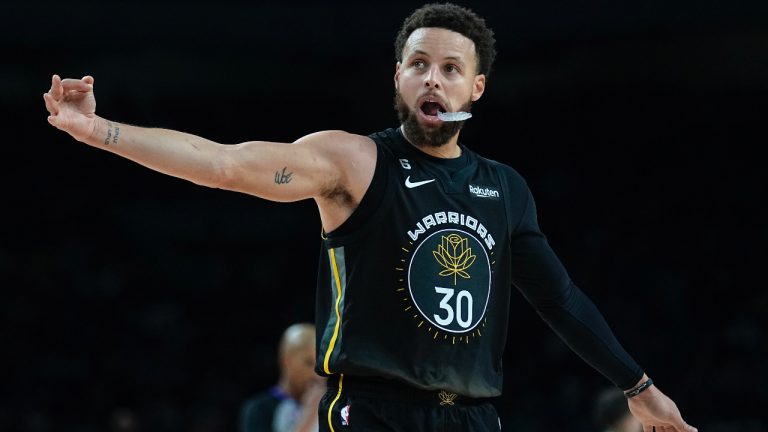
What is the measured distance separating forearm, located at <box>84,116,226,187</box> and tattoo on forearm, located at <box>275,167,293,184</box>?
0.66 ft

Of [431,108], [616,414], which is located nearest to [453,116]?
[431,108]

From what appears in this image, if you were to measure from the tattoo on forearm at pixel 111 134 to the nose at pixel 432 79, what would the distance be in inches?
46.2

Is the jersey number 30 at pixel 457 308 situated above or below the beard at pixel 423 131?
below

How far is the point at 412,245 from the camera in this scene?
3844mm

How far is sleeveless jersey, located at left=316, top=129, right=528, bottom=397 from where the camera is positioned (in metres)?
3.78

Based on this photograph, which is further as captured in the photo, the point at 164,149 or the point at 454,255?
the point at 454,255

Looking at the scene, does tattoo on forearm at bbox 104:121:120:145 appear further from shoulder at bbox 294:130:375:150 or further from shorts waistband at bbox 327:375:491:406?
shorts waistband at bbox 327:375:491:406

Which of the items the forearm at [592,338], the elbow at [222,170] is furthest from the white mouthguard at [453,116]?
the elbow at [222,170]

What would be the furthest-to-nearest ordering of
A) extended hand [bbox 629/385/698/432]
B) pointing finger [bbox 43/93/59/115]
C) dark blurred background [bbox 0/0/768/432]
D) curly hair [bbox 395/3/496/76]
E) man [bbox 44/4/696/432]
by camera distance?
dark blurred background [bbox 0/0/768/432] → extended hand [bbox 629/385/698/432] → curly hair [bbox 395/3/496/76] → man [bbox 44/4/696/432] → pointing finger [bbox 43/93/59/115]

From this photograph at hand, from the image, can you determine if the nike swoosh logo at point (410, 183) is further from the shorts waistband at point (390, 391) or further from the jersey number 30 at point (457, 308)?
the shorts waistband at point (390, 391)

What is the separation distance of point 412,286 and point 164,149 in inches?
37.7

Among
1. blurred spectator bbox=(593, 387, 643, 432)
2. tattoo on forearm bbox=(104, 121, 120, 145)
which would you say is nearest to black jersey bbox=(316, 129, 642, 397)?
tattoo on forearm bbox=(104, 121, 120, 145)

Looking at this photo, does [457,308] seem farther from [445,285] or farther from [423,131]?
[423,131]

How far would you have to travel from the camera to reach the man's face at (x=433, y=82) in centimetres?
405
